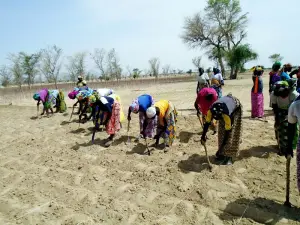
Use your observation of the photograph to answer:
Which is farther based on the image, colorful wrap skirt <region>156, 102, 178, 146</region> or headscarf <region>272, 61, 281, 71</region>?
headscarf <region>272, 61, 281, 71</region>

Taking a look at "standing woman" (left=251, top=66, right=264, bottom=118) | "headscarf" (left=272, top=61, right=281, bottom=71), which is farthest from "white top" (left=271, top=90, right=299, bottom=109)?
"standing woman" (left=251, top=66, right=264, bottom=118)

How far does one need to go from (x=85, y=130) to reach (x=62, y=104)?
3413mm

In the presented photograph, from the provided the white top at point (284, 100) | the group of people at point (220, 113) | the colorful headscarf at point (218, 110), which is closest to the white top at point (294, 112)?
the group of people at point (220, 113)

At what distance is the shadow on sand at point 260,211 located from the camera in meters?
2.81

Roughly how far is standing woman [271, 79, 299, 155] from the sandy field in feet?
1.50

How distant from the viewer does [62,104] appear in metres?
10.1

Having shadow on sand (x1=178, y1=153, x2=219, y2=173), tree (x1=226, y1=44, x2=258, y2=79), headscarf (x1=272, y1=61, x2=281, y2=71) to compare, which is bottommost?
shadow on sand (x1=178, y1=153, x2=219, y2=173)

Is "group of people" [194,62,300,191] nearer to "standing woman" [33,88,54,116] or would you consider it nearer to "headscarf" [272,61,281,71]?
"headscarf" [272,61,281,71]

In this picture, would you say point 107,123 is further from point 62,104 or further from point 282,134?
point 62,104

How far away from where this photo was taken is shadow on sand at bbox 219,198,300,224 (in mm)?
2814

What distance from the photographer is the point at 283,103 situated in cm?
396

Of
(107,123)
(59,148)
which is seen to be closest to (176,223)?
(107,123)

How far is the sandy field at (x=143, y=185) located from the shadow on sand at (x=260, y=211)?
10 mm

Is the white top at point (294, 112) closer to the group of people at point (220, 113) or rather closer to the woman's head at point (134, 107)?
the group of people at point (220, 113)
